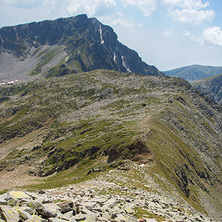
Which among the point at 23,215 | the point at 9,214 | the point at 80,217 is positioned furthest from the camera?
the point at 80,217

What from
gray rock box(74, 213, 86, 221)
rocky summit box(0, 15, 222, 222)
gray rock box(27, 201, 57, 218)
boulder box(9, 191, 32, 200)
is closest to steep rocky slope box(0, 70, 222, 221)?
rocky summit box(0, 15, 222, 222)

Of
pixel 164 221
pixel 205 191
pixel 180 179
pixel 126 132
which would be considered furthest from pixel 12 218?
pixel 205 191

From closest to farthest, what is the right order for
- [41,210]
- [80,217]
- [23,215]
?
[23,215] < [41,210] < [80,217]

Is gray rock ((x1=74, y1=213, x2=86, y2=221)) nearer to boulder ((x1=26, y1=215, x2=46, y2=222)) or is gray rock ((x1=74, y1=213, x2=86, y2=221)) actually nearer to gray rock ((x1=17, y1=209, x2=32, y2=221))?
boulder ((x1=26, y1=215, x2=46, y2=222))

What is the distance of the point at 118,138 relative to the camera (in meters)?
76.1

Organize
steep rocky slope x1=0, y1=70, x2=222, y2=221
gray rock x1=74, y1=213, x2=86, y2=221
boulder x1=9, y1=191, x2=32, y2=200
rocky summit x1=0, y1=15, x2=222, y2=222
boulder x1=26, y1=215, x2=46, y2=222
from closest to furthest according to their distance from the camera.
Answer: boulder x1=26, y1=215, x2=46, y2=222 → gray rock x1=74, y1=213, x2=86, y2=221 → boulder x1=9, y1=191, x2=32, y2=200 → rocky summit x1=0, y1=15, x2=222, y2=222 → steep rocky slope x1=0, y1=70, x2=222, y2=221

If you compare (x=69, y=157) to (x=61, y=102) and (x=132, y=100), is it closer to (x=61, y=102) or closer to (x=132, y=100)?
(x=132, y=100)

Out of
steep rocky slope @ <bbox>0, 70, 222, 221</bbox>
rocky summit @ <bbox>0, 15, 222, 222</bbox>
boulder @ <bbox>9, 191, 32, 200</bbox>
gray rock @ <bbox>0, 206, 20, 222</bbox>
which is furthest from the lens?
steep rocky slope @ <bbox>0, 70, 222, 221</bbox>

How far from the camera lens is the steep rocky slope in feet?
184

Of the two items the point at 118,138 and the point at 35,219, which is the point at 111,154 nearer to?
the point at 118,138

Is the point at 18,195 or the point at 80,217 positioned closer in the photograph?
the point at 80,217

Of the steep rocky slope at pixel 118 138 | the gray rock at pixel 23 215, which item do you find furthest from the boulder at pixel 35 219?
the steep rocky slope at pixel 118 138

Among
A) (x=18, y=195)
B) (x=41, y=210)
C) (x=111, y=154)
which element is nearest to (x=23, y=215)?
(x=41, y=210)

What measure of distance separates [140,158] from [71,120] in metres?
77.8
